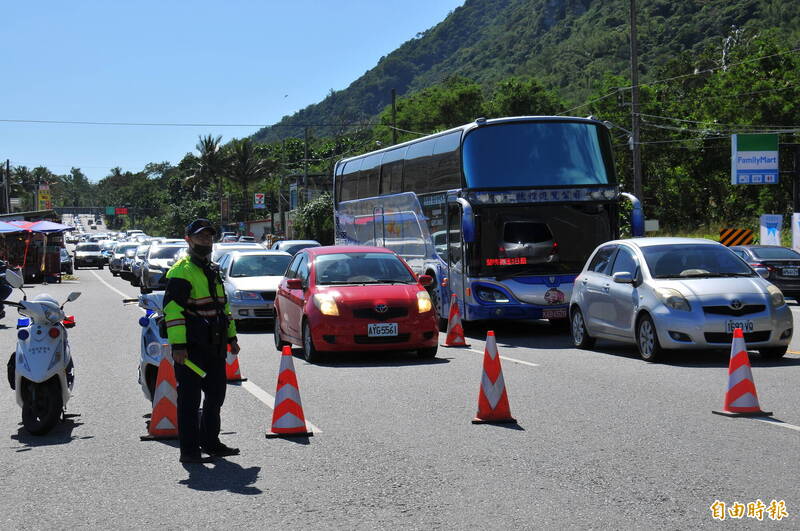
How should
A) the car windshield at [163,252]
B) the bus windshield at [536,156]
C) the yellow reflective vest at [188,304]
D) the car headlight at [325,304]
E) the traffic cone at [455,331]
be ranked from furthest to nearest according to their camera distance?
the car windshield at [163,252] < the bus windshield at [536,156] < the traffic cone at [455,331] < the car headlight at [325,304] < the yellow reflective vest at [188,304]

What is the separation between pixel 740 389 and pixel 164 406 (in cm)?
486

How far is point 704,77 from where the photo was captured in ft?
269

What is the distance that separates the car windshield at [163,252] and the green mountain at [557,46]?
4570cm

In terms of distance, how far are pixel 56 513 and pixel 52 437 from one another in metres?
2.76

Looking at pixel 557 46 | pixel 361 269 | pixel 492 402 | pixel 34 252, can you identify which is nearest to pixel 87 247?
pixel 34 252

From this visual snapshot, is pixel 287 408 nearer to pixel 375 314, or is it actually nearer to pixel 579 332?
pixel 375 314

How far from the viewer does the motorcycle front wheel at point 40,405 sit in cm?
881

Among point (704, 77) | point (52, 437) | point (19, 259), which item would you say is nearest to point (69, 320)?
point (52, 437)

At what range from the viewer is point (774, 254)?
26.9m

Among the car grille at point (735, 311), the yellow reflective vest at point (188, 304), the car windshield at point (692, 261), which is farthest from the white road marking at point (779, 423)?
the car windshield at point (692, 261)

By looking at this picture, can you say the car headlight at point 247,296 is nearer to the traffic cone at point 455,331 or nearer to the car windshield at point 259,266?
the car windshield at point 259,266

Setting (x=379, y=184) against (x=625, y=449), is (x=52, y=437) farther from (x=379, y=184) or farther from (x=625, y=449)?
(x=379, y=184)

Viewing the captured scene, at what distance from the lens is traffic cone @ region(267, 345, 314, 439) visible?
28.5ft

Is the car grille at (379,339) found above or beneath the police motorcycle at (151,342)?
beneath
